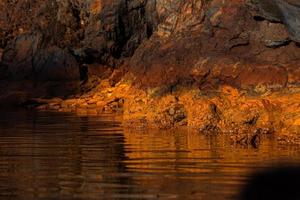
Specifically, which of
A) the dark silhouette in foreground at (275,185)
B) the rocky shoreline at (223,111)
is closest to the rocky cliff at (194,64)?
the rocky shoreline at (223,111)

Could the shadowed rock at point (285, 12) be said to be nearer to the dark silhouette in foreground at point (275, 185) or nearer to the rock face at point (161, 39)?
the rock face at point (161, 39)

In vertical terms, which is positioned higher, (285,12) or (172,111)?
(285,12)

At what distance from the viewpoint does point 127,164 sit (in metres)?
10.6

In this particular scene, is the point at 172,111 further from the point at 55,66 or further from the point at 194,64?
the point at 55,66


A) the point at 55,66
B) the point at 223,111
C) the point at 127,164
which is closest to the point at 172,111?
the point at 223,111

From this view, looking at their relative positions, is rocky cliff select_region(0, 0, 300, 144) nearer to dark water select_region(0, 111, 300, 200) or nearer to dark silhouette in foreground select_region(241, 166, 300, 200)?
dark water select_region(0, 111, 300, 200)

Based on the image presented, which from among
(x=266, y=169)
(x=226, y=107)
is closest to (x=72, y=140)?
(x=226, y=107)

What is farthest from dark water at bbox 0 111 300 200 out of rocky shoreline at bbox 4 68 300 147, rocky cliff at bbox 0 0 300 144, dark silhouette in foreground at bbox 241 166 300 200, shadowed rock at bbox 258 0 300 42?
shadowed rock at bbox 258 0 300 42

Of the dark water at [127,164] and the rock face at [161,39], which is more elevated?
the rock face at [161,39]

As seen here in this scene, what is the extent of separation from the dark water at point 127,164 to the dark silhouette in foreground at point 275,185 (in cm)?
18

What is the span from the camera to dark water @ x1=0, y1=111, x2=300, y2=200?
823cm

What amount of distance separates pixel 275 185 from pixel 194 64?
1248cm

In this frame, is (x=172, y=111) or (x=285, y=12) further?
(x=172, y=111)

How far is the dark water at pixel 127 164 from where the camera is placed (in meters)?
8.23
